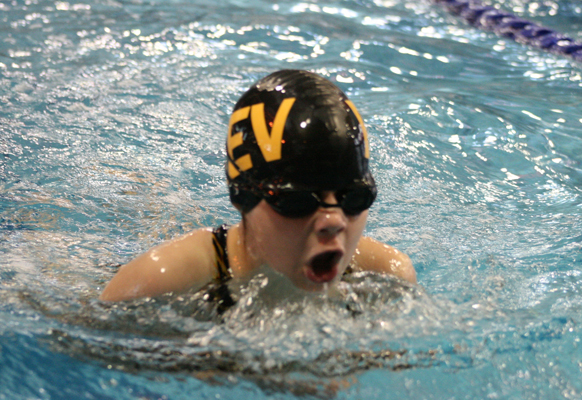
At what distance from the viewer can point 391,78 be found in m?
6.01

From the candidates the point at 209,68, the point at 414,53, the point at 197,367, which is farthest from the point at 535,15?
the point at 197,367

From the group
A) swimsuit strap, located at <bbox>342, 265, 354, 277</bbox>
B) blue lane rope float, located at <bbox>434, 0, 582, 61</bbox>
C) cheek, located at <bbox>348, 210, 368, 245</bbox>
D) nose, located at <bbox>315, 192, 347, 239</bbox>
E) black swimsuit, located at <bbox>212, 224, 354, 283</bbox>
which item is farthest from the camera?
blue lane rope float, located at <bbox>434, 0, 582, 61</bbox>

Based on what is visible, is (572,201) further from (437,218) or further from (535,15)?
(535,15)

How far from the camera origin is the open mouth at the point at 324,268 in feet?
6.48

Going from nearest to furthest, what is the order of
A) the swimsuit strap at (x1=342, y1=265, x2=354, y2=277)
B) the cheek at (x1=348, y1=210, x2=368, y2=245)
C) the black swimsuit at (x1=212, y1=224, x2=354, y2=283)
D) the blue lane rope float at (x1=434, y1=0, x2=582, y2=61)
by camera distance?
the cheek at (x1=348, y1=210, x2=368, y2=245)
the black swimsuit at (x1=212, y1=224, x2=354, y2=283)
the swimsuit strap at (x1=342, y1=265, x2=354, y2=277)
the blue lane rope float at (x1=434, y1=0, x2=582, y2=61)

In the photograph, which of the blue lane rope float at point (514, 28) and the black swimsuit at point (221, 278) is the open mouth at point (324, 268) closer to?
the black swimsuit at point (221, 278)

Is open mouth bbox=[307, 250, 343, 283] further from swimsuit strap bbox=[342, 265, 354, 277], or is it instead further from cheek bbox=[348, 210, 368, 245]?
swimsuit strap bbox=[342, 265, 354, 277]

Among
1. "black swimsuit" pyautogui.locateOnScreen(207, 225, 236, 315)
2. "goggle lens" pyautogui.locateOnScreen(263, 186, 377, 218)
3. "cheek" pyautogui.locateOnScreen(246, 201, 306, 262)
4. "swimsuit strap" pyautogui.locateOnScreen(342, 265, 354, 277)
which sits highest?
"goggle lens" pyautogui.locateOnScreen(263, 186, 377, 218)

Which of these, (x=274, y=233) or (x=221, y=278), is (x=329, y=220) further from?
(x=221, y=278)

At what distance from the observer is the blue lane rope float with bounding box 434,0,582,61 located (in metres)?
7.29

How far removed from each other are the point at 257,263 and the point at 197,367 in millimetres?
429

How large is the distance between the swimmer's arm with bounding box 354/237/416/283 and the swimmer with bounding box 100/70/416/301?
1.53 feet

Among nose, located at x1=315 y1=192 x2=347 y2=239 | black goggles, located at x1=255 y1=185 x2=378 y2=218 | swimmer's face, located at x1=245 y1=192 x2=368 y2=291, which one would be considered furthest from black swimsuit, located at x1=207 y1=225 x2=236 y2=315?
nose, located at x1=315 y1=192 x2=347 y2=239

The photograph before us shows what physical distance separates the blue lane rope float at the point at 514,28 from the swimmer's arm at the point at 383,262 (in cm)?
558
